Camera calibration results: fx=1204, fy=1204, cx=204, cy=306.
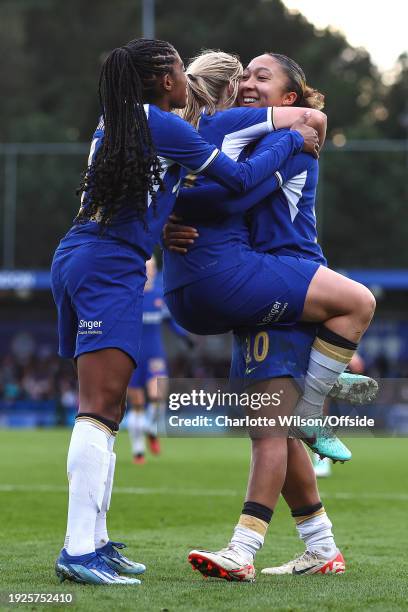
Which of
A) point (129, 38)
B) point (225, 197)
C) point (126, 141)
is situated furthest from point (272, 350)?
point (129, 38)

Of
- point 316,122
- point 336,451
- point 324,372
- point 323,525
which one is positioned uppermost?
point 316,122

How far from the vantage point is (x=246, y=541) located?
505 cm

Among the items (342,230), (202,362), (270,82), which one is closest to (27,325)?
(202,362)

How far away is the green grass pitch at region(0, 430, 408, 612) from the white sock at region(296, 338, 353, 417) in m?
0.74

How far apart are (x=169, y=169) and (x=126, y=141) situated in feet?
1.06

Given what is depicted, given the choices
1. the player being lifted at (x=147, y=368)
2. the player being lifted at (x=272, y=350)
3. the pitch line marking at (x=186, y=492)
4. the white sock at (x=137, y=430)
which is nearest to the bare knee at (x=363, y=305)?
the player being lifted at (x=272, y=350)

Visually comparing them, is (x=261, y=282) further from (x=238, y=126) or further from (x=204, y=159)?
(x=238, y=126)

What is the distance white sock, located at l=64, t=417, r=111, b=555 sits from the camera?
479 cm

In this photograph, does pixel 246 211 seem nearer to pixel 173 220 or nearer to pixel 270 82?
pixel 173 220

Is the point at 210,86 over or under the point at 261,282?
over

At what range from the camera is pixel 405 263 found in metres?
34.8

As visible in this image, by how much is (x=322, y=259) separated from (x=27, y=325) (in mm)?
31285

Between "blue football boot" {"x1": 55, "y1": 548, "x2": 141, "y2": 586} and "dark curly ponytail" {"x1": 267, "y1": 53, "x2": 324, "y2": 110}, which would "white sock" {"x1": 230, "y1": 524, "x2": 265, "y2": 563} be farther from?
"dark curly ponytail" {"x1": 267, "y1": 53, "x2": 324, "y2": 110}

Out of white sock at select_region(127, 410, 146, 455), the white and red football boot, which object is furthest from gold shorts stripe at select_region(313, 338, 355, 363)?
white sock at select_region(127, 410, 146, 455)
